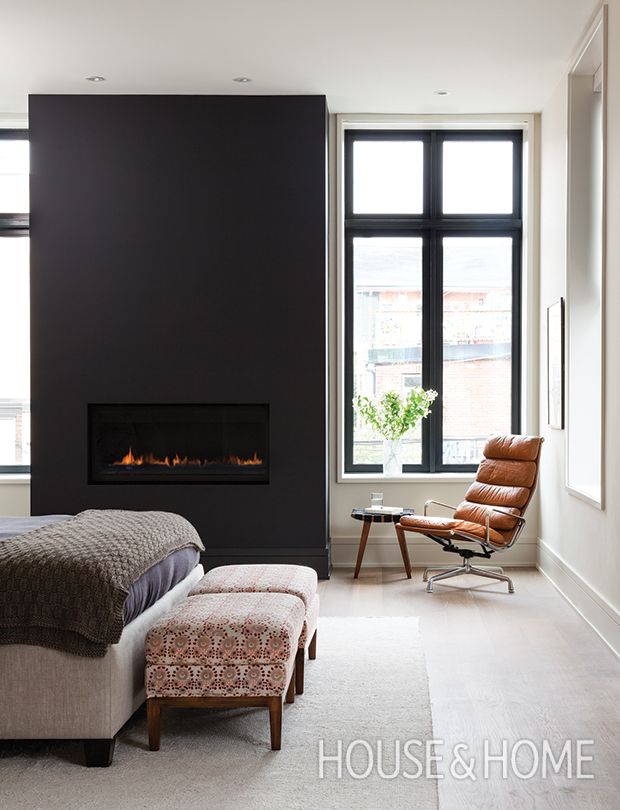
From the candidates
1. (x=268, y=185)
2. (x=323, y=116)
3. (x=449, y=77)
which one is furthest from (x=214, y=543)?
(x=449, y=77)

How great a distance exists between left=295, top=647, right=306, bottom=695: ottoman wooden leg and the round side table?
101 inches

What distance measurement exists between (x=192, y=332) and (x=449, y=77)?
7.79ft

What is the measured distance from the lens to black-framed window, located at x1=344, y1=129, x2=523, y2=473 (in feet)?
23.6

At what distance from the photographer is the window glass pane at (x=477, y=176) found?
7215 millimetres

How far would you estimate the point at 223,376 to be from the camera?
646cm

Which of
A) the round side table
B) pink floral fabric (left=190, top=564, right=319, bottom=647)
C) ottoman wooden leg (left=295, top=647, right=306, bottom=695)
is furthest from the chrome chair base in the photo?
ottoman wooden leg (left=295, top=647, right=306, bottom=695)

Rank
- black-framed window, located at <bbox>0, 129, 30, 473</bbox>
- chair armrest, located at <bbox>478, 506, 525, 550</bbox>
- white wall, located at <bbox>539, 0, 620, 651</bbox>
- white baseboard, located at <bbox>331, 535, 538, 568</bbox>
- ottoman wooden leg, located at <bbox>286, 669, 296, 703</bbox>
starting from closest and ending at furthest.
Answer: ottoman wooden leg, located at <bbox>286, 669, 296, 703</bbox>, white wall, located at <bbox>539, 0, 620, 651</bbox>, chair armrest, located at <bbox>478, 506, 525, 550</bbox>, white baseboard, located at <bbox>331, 535, 538, 568</bbox>, black-framed window, located at <bbox>0, 129, 30, 473</bbox>

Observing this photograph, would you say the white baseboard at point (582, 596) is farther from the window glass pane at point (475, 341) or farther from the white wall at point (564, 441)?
the window glass pane at point (475, 341)

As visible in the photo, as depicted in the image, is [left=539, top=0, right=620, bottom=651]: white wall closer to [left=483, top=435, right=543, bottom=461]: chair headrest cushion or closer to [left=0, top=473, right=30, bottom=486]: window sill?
[left=483, top=435, right=543, bottom=461]: chair headrest cushion

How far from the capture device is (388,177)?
7.23 metres

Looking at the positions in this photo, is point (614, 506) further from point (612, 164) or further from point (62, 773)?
point (62, 773)

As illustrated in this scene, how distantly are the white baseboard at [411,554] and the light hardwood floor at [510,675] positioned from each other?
0.36 metres

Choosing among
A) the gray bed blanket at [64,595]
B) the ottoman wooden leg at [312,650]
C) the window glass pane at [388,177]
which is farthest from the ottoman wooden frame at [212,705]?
the window glass pane at [388,177]

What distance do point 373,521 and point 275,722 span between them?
128 inches
